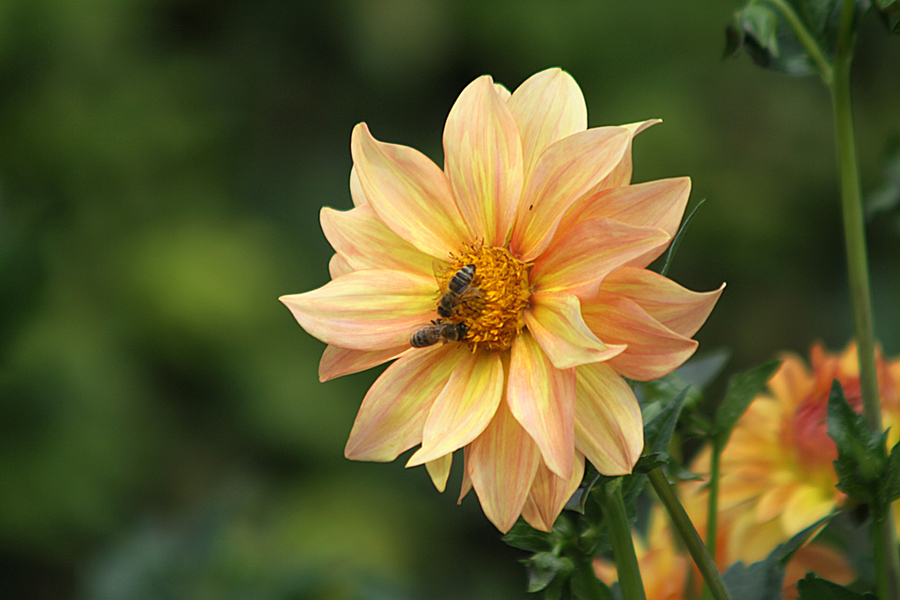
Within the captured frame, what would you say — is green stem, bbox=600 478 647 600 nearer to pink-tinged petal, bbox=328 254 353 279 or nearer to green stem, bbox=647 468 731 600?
green stem, bbox=647 468 731 600

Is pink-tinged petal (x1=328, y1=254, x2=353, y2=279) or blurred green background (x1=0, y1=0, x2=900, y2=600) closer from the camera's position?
pink-tinged petal (x1=328, y1=254, x2=353, y2=279)

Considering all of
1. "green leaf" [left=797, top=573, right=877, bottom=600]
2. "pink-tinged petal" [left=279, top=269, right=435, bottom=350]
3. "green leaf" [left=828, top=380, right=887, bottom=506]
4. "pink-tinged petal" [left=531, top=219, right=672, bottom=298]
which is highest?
"pink-tinged petal" [left=279, top=269, right=435, bottom=350]

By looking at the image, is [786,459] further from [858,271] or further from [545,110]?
[545,110]

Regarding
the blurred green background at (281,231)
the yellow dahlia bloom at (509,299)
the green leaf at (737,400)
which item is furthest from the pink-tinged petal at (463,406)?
the blurred green background at (281,231)

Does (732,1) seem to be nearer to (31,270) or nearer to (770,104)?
(770,104)

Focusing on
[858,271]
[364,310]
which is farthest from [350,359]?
[858,271]

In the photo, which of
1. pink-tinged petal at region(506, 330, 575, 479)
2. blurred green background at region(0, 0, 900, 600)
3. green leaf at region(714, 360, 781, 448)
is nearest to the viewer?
pink-tinged petal at region(506, 330, 575, 479)

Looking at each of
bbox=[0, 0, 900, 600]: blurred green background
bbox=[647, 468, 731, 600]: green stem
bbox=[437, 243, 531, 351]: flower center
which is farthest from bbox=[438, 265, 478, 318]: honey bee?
bbox=[0, 0, 900, 600]: blurred green background
